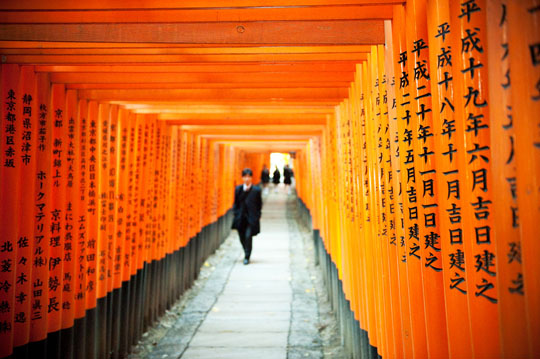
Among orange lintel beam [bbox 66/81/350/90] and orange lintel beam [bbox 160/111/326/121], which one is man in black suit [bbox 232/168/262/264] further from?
orange lintel beam [bbox 66/81/350/90]

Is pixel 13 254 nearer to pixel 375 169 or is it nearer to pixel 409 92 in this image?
pixel 375 169

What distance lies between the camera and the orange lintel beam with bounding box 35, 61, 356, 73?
3.42 meters

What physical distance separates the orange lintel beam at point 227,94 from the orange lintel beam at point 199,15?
149 centimetres

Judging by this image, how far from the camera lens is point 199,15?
2570 millimetres

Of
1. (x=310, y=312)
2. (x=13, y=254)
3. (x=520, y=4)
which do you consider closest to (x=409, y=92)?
(x=520, y=4)

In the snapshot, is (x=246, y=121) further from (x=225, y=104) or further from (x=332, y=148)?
(x=332, y=148)

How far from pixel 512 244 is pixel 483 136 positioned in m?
0.46

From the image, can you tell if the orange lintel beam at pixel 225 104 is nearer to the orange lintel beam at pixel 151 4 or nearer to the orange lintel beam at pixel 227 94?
the orange lintel beam at pixel 227 94

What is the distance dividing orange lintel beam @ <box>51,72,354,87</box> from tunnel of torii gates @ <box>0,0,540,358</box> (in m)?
0.02

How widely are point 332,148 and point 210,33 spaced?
11.3 ft

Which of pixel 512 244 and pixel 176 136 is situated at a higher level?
pixel 176 136

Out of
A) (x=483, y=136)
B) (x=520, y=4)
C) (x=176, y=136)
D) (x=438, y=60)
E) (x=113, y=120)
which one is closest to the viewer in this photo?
(x=520, y=4)

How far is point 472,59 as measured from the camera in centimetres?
157

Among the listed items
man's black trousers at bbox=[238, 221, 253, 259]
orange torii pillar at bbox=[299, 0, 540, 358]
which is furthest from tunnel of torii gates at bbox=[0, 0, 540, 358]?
man's black trousers at bbox=[238, 221, 253, 259]
